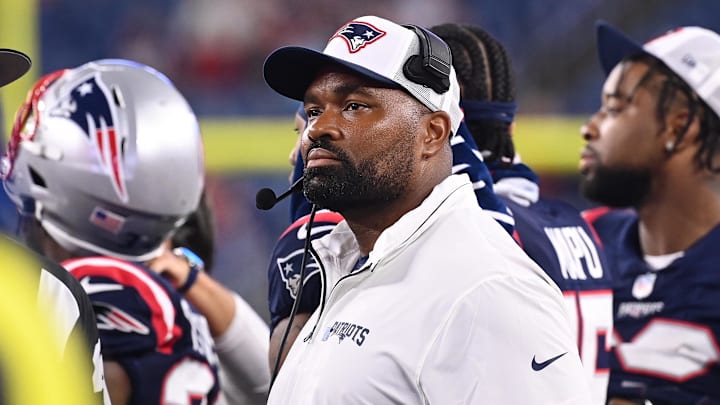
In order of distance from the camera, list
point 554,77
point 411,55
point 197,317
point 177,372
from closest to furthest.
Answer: point 411,55 < point 177,372 < point 197,317 < point 554,77

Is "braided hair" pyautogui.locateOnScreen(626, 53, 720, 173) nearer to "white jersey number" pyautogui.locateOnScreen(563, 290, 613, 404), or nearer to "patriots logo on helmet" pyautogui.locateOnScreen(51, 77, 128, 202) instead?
"white jersey number" pyautogui.locateOnScreen(563, 290, 613, 404)

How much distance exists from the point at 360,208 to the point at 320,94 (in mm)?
205

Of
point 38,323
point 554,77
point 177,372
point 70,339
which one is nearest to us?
point 38,323

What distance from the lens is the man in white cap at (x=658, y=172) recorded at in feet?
11.1

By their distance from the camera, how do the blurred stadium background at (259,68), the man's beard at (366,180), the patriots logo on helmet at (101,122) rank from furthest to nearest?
1. the blurred stadium background at (259,68)
2. the patriots logo on helmet at (101,122)
3. the man's beard at (366,180)

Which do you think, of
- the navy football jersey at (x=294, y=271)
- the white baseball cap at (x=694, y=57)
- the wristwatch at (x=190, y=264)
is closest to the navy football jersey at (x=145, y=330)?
the wristwatch at (x=190, y=264)

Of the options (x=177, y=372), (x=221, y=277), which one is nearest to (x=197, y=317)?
(x=177, y=372)

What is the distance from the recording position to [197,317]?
9.70 feet

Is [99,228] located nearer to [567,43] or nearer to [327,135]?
[327,135]

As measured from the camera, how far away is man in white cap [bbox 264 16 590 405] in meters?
1.71

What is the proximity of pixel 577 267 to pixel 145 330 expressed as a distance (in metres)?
0.99

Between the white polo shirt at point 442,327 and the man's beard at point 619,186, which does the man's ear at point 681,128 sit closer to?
the man's beard at point 619,186

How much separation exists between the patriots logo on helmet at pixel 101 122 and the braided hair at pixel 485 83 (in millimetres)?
818

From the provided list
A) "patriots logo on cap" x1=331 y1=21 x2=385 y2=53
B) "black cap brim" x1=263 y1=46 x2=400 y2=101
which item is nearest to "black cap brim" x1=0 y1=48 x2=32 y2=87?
"black cap brim" x1=263 y1=46 x2=400 y2=101
